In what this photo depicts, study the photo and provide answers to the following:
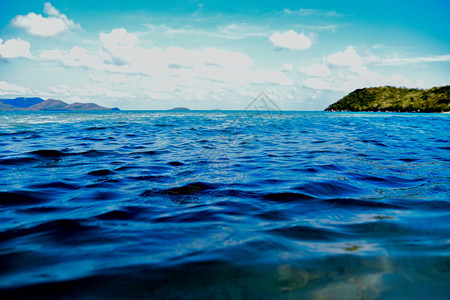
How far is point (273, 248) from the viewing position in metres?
3.08

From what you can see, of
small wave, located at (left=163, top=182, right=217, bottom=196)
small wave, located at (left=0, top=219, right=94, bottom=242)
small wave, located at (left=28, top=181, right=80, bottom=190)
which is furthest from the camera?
small wave, located at (left=28, top=181, right=80, bottom=190)

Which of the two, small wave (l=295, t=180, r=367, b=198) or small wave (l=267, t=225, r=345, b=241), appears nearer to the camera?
small wave (l=267, t=225, r=345, b=241)

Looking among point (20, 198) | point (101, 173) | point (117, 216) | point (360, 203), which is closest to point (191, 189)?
point (117, 216)

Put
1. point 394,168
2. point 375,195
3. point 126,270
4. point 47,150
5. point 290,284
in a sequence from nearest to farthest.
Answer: point 290,284 → point 126,270 → point 375,195 → point 394,168 → point 47,150

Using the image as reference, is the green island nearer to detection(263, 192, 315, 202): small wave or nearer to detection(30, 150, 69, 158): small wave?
detection(263, 192, 315, 202): small wave

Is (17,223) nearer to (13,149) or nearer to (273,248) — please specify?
(273,248)

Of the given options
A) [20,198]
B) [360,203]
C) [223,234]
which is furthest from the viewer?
[20,198]

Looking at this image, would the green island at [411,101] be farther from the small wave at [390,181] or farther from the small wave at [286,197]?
the small wave at [286,197]

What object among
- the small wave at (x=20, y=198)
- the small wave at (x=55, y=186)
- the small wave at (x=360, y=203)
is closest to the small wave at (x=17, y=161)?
the small wave at (x=55, y=186)

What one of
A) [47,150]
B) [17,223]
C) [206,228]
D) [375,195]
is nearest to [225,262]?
[206,228]

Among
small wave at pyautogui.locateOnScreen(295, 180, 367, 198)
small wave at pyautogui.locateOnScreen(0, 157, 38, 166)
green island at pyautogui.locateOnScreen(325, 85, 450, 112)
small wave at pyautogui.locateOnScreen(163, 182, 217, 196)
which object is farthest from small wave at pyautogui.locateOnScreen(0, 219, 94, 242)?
green island at pyautogui.locateOnScreen(325, 85, 450, 112)

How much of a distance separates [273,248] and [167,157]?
23.5 feet

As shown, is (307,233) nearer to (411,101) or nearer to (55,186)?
(55,186)

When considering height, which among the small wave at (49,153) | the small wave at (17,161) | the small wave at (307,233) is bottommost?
the small wave at (307,233)
